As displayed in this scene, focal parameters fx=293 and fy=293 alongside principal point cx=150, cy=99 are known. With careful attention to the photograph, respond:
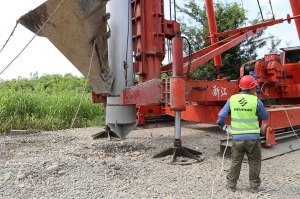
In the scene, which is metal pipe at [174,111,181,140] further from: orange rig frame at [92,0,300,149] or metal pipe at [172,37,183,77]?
metal pipe at [172,37,183,77]

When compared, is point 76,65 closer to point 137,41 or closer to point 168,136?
point 137,41

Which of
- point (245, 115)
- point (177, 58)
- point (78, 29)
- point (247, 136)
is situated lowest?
point (247, 136)

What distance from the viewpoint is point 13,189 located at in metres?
3.32

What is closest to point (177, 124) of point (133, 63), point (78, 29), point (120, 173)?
point (120, 173)

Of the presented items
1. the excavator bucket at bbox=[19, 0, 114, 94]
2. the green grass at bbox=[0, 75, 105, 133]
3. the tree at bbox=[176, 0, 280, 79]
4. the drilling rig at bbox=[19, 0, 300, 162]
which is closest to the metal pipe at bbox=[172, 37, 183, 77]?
the drilling rig at bbox=[19, 0, 300, 162]

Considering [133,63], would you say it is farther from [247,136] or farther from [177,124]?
[247,136]

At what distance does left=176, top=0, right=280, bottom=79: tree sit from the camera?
15.8 meters

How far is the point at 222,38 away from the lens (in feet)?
50.6

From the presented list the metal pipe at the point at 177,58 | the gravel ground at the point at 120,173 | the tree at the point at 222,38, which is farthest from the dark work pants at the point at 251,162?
the tree at the point at 222,38

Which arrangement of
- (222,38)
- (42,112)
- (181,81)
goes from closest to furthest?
(181,81) < (42,112) < (222,38)

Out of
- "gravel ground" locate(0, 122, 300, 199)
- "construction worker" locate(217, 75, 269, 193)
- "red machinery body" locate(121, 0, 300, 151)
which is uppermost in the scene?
"red machinery body" locate(121, 0, 300, 151)

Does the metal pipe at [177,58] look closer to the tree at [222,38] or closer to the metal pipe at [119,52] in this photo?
the metal pipe at [119,52]

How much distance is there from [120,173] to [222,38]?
42.5ft

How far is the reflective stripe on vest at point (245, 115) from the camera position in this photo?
Answer: 3.43 metres
